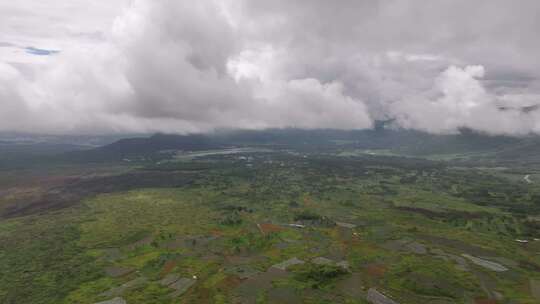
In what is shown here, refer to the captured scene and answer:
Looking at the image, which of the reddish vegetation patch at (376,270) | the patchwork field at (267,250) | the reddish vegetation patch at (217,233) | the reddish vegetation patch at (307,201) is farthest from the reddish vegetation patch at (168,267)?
the reddish vegetation patch at (307,201)

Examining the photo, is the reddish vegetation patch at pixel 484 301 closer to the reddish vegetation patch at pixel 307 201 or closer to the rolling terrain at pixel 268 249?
the rolling terrain at pixel 268 249

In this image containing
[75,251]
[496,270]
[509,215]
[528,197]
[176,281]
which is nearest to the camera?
[176,281]

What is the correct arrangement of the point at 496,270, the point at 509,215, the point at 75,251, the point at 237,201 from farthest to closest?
the point at 237,201 → the point at 509,215 → the point at 75,251 → the point at 496,270

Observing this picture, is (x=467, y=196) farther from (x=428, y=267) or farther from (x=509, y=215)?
(x=428, y=267)

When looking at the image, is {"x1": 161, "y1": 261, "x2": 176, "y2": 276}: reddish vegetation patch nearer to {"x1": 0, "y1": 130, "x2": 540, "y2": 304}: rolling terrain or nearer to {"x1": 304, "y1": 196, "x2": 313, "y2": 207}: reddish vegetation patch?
{"x1": 0, "y1": 130, "x2": 540, "y2": 304}: rolling terrain

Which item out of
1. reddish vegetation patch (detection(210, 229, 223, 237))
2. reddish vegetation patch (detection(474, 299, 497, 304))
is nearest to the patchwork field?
reddish vegetation patch (detection(474, 299, 497, 304))

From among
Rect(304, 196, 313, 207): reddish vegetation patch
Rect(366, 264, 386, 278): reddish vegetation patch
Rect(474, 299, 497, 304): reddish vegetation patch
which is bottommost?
Rect(304, 196, 313, 207): reddish vegetation patch


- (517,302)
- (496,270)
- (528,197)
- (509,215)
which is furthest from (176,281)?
(528,197)
